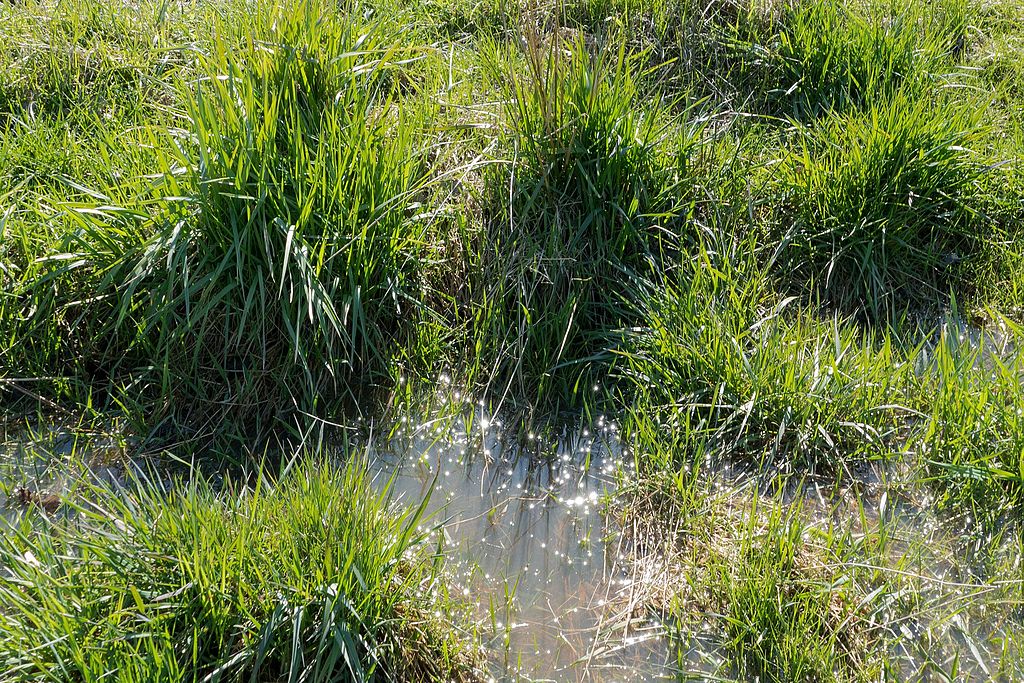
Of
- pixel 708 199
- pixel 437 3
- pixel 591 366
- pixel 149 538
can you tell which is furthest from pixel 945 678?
pixel 437 3

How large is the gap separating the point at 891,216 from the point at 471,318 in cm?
159

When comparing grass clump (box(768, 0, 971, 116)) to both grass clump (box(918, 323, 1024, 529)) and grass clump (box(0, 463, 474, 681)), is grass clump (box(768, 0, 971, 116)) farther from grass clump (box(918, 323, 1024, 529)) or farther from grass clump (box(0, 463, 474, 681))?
grass clump (box(0, 463, 474, 681))

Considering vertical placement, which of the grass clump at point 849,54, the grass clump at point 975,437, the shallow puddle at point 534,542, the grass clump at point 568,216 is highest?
the grass clump at point 849,54

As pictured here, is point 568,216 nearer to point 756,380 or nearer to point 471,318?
point 471,318

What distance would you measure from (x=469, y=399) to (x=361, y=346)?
40 cm

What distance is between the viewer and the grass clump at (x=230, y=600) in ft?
6.99

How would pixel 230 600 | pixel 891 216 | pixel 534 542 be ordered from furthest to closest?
pixel 891 216
pixel 534 542
pixel 230 600

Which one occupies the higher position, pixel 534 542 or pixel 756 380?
pixel 756 380

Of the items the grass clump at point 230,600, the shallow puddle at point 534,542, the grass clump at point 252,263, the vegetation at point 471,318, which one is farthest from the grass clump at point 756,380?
the grass clump at point 230,600

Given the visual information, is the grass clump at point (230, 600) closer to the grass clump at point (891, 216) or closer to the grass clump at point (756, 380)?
the grass clump at point (756, 380)

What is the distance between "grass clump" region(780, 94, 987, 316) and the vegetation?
0.01 metres

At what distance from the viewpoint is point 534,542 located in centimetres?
270

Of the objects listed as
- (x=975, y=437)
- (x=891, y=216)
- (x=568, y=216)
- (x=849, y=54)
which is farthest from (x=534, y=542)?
(x=849, y=54)

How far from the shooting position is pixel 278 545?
2311 millimetres
